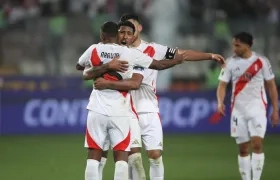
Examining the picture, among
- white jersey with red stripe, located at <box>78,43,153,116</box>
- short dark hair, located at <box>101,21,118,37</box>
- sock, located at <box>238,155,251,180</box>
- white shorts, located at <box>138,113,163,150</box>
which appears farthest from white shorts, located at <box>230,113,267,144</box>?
short dark hair, located at <box>101,21,118,37</box>

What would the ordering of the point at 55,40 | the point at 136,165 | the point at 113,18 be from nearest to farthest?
1. the point at 136,165
2. the point at 113,18
3. the point at 55,40

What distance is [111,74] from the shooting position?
33.0ft

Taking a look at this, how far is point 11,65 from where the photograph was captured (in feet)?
74.8

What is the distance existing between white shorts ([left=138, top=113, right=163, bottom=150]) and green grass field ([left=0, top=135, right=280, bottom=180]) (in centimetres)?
228

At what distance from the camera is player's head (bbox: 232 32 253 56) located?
1237 centimetres

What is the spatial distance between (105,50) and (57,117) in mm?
10707

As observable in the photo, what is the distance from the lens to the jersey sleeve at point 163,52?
11000 millimetres

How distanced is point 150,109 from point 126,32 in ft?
4.08

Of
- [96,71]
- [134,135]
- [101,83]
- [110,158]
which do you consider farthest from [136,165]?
[110,158]

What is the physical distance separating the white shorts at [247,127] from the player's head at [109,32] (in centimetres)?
338

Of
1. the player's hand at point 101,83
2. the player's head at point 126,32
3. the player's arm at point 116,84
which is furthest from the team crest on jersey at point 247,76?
the player's hand at point 101,83

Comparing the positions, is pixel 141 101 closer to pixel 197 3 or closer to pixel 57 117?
pixel 57 117

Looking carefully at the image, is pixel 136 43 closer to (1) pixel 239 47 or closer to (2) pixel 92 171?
(1) pixel 239 47

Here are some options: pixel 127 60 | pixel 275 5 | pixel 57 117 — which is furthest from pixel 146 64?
pixel 275 5
